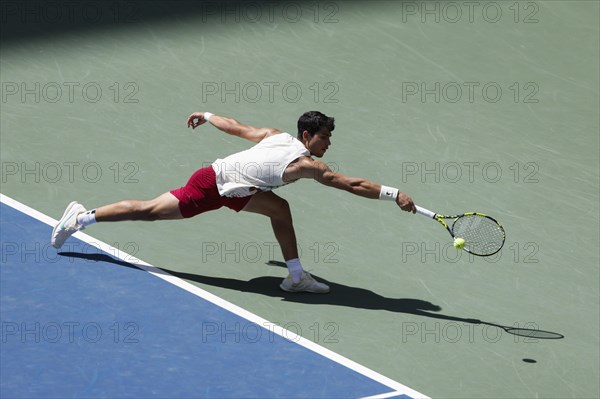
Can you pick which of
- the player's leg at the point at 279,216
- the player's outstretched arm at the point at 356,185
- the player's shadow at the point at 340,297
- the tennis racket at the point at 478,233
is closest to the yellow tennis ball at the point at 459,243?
the tennis racket at the point at 478,233

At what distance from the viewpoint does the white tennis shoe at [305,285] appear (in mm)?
11547

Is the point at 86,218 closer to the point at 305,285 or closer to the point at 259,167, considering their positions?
the point at 259,167

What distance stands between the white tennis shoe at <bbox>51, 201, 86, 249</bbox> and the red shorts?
3.45 ft

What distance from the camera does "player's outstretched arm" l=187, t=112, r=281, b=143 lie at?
1166cm

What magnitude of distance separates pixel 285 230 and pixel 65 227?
210 centimetres

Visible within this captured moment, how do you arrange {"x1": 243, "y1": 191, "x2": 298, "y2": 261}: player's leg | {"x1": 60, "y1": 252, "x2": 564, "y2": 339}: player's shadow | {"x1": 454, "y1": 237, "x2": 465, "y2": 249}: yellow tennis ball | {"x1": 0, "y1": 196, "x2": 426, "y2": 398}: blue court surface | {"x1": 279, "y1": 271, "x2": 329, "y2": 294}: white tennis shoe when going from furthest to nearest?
{"x1": 279, "y1": 271, "x2": 329, "y2": 294}: white tennis shoe → {"x1": 243, "y1": 191, "x2": 298, "y2": 261}: player's leg → {"x1": 60, "y1": 252, "x2": 564, "y2": 339}: player's shadow → {"x1": 454, "y1": 237, "x2": 465, "y2": 249}: yellow tennis ball → {"x1": 0, "y1": 196, "x2": 426, "y2": 398}: blue court surface

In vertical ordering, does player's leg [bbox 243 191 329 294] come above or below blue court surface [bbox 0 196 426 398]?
above

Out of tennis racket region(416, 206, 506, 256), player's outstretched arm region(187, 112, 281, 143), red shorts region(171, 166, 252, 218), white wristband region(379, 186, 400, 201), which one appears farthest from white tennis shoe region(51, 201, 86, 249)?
tennis racket region(416, 206, 506, 256)

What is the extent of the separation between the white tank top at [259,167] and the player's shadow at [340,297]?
925mm

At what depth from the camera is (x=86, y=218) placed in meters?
11.8

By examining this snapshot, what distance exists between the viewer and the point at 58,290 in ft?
36.9

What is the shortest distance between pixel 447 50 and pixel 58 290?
298 inches

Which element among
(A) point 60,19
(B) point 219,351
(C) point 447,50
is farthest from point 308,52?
(B) point 219,351

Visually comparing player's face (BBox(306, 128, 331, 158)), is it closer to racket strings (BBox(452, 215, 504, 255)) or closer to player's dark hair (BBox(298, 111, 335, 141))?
player's dark hair (BBox(298, 111, 335, 141))
